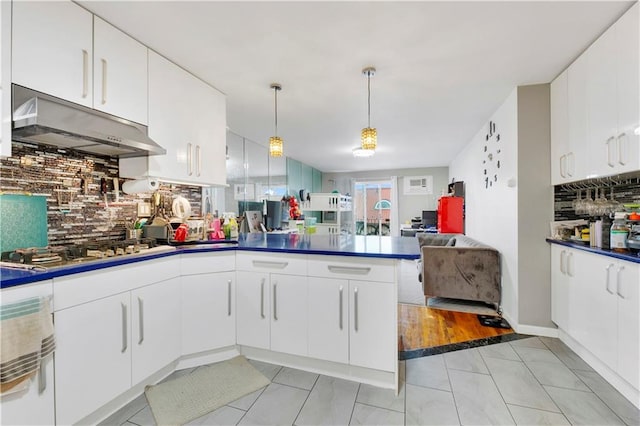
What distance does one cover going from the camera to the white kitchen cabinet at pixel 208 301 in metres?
2.01

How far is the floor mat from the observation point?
2.85m

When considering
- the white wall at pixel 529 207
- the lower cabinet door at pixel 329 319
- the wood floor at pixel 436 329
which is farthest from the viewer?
the white wall at pixel 529 207

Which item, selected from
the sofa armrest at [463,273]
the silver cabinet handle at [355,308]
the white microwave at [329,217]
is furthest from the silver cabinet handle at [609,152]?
the white microwave at [329,217]

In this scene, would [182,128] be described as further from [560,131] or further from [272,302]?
[560,131]

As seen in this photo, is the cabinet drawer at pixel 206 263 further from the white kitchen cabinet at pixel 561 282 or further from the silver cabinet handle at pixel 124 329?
the white kitchen cabinet at pixel 561 282

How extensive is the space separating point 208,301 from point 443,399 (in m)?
1.69

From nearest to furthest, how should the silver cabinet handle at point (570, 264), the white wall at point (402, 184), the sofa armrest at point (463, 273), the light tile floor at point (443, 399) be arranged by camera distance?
the light tile floor at point (443, 399) < the silver cabinet handle at point (570, 264) < the sofa armrest at point (463, 273) < the white wall at point (402, 184)

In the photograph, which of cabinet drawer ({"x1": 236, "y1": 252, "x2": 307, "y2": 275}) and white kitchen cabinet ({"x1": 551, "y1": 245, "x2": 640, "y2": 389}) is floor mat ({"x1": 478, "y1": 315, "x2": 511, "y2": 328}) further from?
cabinet drawer ({"x1": 236, "y1": 252, "x2": 307, "y2": 275})

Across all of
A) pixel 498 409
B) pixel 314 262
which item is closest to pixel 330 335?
pixel 314 262

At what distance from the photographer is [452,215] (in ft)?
18.0

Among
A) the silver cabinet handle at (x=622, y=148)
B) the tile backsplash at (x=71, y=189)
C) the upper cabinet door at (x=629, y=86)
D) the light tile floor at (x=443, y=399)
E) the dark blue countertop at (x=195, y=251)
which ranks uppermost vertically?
the upper cabinet door at (x=629, y=86)

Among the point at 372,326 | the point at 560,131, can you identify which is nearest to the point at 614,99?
the point at 560,131

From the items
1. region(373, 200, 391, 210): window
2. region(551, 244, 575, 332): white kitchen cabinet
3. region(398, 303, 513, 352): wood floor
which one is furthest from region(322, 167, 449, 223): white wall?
region(551, 244, 575, 332): white kitchen cabinet

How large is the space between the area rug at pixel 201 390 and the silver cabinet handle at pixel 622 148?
2.67m
